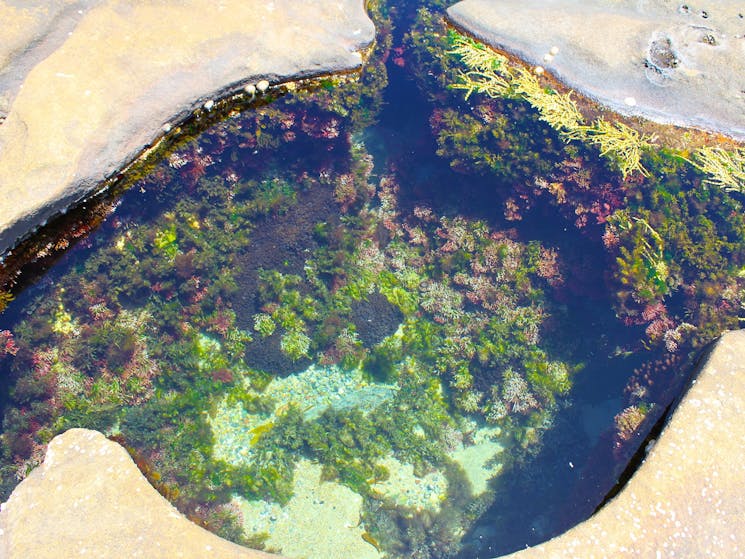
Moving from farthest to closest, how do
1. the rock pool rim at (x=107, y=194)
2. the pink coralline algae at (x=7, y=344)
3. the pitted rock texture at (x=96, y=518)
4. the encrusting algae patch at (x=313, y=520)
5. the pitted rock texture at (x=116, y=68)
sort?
the encrusting algae patch at (x=313, y=520) → the pink coralline algae at (x=7, y=344) → the rock pool rim at (x=107, y=194) → the pitted rock texture at (x=116, y=68) → the pitted rock texture at (x=96, y=518)

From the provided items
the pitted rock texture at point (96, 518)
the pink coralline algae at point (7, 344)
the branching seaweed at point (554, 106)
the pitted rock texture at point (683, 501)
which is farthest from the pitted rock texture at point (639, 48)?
the pink coralline algae at point (7, 344)

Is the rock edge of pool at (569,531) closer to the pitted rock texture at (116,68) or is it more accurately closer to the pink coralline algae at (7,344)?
the pink coralline algae at (7,344)

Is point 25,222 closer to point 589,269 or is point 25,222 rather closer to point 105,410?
point 105,410

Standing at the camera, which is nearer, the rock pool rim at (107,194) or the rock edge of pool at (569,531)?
the rock edge of pool at (569,531)

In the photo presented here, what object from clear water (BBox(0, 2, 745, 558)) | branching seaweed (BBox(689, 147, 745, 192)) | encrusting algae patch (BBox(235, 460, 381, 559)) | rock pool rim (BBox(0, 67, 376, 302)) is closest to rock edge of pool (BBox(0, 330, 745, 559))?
clear water (BBox(0, 2, 745, 558))

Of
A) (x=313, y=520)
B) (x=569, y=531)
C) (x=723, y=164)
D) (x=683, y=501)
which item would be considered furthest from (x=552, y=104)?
(x=313, y=520)

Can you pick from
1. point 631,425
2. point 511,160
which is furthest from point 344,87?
point 631,425
